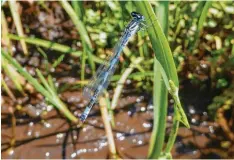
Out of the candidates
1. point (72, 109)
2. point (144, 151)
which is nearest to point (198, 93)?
point (144, 151)

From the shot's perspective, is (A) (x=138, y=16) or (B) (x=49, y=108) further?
(B) (x=49, y=108)

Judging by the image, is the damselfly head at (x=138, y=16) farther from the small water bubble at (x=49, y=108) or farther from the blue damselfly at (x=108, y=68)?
the small water bubble at (x=49, y=108)

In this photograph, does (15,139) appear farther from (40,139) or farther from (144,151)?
(144,151)

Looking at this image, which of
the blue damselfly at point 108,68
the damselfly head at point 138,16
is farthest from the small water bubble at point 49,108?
the damselfly head at point 138,16

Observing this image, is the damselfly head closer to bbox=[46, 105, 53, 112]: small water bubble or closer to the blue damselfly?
A: the blue damselfly

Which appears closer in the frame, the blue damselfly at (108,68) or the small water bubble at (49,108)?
the blue damselfly at (108,68)

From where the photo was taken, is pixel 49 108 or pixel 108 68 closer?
pixel 108 68

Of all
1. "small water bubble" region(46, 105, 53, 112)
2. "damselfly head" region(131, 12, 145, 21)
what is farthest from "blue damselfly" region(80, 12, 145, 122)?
"small water bubble" region(46, 105, 53, 112)

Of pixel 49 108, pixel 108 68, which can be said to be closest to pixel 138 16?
pixel 108 68

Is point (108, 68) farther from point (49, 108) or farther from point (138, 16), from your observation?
point (49, 108)
